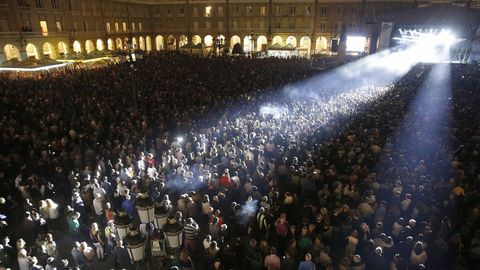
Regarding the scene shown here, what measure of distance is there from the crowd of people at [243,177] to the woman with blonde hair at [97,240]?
31 mm

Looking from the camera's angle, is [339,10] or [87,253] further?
[339,10]

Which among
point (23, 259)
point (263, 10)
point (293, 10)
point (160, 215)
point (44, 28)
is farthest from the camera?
point (263, 10)

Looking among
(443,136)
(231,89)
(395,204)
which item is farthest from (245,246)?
(231,89)

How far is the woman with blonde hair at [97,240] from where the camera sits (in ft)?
24.6

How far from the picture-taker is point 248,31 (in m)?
52.2

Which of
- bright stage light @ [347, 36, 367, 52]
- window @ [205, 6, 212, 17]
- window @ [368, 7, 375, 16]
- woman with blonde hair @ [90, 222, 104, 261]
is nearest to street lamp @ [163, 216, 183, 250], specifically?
woman with blonde hair @ [90, 222, 104, 261]

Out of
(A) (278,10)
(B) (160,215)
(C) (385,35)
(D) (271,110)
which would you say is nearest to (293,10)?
(A) (278,10)

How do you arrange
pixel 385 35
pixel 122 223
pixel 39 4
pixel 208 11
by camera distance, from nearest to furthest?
1. pixel 122 223
2. pixel 39 4
3. pixel 385 35
4. pixel 208 11

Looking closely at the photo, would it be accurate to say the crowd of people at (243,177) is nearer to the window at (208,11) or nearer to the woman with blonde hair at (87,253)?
the woman with blonde hair at (87,253)

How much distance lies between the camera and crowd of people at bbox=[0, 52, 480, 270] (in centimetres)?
715

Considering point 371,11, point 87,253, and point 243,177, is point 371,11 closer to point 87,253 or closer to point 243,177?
point 243,177

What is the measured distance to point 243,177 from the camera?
10.1 meters

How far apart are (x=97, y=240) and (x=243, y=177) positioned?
14.0 feet

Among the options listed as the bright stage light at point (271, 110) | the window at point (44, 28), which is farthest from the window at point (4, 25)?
the bright stage light at point (271, 110)
